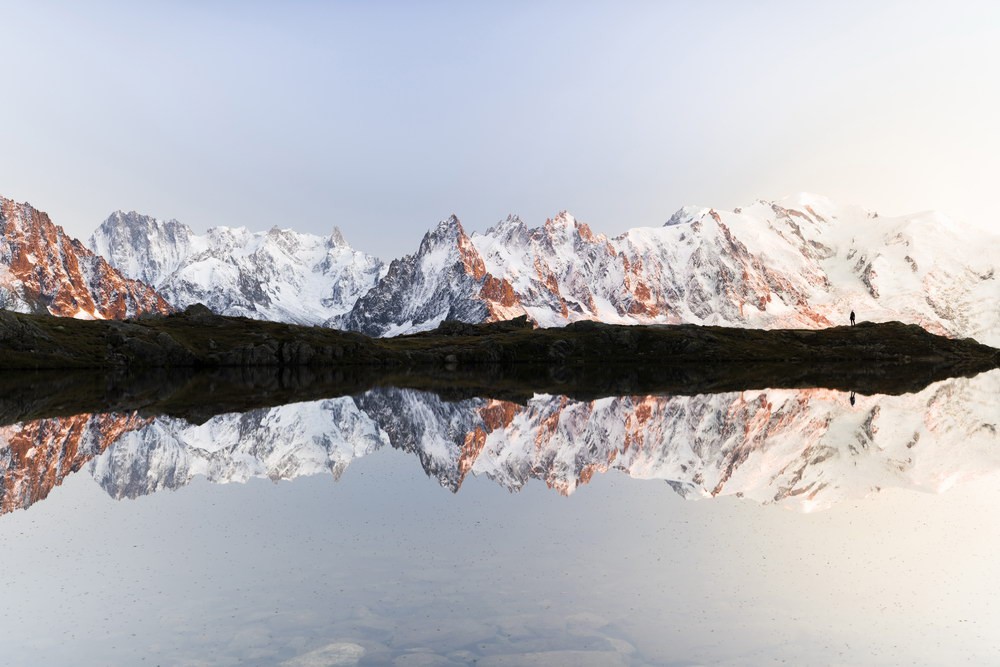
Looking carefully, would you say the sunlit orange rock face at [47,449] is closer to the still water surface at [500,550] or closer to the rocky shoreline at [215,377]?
the still water surface at [500,550]

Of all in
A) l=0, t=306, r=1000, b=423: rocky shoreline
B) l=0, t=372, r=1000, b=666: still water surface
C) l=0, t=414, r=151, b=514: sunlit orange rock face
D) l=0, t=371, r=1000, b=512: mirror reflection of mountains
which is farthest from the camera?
l=0, t=306, r=1000, b=423: rocky shoreline

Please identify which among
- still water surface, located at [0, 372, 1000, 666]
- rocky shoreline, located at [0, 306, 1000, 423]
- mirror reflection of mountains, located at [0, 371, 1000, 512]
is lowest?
still water surface, located at [0, 372, 1000, 666]

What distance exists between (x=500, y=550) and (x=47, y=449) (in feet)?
121

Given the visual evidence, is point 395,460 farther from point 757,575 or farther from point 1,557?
point 757,575

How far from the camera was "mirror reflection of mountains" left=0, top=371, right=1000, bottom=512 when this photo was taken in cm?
3872

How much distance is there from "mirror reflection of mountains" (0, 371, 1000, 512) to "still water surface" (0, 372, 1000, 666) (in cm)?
33

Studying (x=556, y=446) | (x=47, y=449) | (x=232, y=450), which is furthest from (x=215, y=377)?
(x=556, y=446)

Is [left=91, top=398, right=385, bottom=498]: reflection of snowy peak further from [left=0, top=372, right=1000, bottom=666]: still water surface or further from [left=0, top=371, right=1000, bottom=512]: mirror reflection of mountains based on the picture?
[left=0, top=372, right=1000, bottom=666]: still water surface

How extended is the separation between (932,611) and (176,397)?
86063mm

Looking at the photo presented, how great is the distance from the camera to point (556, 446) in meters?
50.0

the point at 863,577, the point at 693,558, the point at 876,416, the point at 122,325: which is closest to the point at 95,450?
the point at 693,558

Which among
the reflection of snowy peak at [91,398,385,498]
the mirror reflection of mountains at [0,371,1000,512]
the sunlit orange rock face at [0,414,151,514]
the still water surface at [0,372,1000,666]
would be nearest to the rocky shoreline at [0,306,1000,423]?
the sunlit orange rock face at [0,414,151,514]

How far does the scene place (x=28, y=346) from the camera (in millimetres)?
149375

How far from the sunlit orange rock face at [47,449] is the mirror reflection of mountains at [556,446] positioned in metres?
0.12
